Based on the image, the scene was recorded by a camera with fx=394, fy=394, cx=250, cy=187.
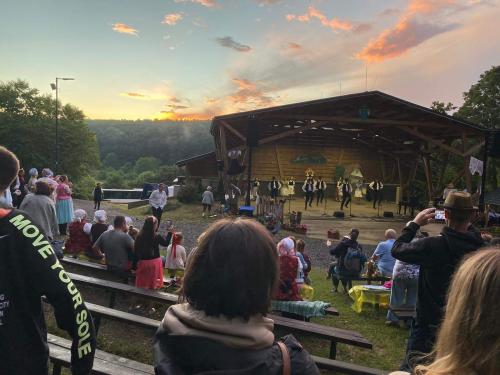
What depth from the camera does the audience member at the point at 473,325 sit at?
1126mm

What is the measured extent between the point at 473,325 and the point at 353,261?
22.9 ft

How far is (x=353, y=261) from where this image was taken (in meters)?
7.89

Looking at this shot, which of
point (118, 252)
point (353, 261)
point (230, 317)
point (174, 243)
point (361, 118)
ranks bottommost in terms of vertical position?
point (353, 261)

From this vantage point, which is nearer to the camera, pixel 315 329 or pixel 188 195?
pixel 315 329

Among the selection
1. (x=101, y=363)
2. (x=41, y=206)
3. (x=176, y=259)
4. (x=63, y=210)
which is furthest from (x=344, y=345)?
(x=63, y=210)

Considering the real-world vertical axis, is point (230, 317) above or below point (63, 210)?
above

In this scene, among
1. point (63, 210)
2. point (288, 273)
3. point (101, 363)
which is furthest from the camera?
point (63, 210)

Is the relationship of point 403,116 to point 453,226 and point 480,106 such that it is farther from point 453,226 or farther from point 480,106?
point 453,226

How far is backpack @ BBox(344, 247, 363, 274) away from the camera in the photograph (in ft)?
26.0

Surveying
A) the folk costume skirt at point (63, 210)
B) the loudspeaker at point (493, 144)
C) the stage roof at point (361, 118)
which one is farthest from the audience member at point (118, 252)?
the loudspeaker at point (493, 144)

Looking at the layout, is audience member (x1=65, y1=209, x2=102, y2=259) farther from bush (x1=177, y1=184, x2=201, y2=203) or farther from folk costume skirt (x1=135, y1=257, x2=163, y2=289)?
bush (x1=177, y1=184, x2=201, y2=203)

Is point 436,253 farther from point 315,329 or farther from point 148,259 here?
point 148,259

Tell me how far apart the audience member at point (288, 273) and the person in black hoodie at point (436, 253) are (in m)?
2.70

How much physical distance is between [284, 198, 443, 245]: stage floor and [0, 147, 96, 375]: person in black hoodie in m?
14.7
